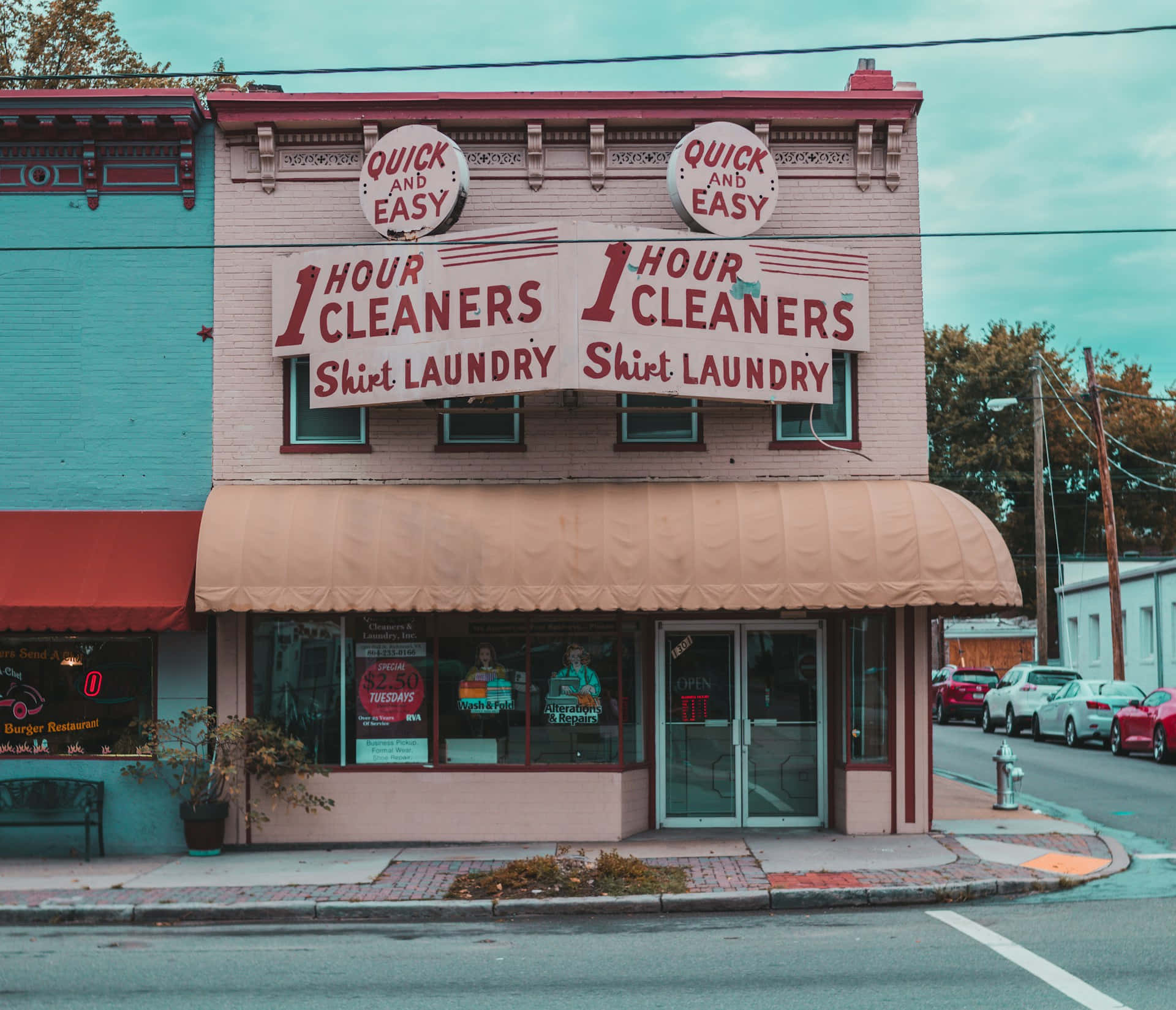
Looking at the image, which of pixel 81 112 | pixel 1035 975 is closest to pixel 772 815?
pixel 1035 975

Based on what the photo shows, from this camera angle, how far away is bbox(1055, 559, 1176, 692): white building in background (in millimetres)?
36938

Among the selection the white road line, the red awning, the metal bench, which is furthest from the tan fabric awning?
the white road line

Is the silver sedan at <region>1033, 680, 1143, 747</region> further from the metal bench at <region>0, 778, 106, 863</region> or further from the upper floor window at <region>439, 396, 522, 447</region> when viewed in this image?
the metal bench at <region>0, 778, 106, 863</region>

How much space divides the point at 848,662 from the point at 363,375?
6.22 meters

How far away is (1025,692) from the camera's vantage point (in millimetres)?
32281

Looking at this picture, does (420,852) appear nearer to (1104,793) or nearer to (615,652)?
(615,652)

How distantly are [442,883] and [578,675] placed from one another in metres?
3.28

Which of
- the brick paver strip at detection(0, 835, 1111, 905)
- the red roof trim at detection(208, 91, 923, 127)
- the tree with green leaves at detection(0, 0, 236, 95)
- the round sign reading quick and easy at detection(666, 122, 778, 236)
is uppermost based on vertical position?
the tree with green leaves at detection(0, 0, 236, 95)

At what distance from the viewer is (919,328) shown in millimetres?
14820

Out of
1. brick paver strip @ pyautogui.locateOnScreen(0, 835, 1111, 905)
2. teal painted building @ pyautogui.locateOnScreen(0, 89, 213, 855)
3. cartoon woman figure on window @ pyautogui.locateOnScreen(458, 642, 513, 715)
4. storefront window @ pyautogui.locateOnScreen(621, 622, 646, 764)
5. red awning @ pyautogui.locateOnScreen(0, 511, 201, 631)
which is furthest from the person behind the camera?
storefront window @ pyautogui.locateOnScreen(621, 622, 646, 764)

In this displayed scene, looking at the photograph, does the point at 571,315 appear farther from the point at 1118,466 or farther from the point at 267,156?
the point at 1118,466

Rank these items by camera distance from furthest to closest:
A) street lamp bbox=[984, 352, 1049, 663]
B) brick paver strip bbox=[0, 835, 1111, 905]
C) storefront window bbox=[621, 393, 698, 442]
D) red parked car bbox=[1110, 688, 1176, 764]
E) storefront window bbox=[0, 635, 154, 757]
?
street lamp bbox=[984, 352, 1049, 663], red parked car bbox=[1110, 688, 1176, 764], storefront window bbox=[621, 393, 698, 442], storefront window bbox=[0, 635, 154, 757], brick paver strip bbox=[0, 835, 1111, 905]

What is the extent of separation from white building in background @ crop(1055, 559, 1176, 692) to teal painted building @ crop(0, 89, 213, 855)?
29.6 metres

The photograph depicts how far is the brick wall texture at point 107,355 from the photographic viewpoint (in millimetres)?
14648
